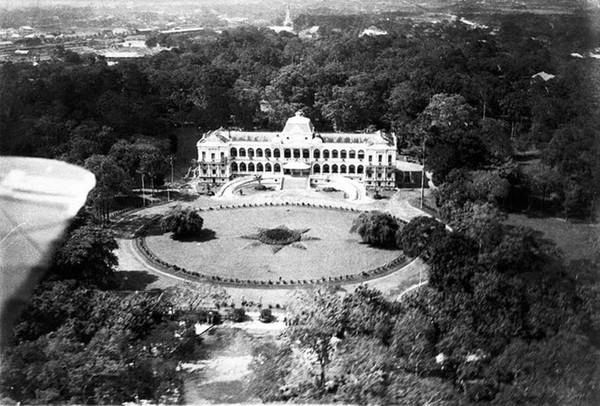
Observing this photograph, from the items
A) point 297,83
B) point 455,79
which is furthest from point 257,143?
point 455,79

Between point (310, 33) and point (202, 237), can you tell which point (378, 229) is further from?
point (310, 33)

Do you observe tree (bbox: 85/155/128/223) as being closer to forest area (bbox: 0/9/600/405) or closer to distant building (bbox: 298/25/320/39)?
forest area (bbox: 0/9/600/405)

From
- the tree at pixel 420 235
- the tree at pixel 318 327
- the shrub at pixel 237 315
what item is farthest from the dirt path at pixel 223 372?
the tree at pixel 420 235

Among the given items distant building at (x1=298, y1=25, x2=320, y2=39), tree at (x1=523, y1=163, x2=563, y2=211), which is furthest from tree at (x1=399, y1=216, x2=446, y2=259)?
distant building at (x1=298, y1=25, x2=320, y2=39)

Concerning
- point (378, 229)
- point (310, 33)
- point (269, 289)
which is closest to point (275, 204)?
point (378, 229)

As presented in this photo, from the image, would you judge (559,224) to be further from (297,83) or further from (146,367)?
(297,83)

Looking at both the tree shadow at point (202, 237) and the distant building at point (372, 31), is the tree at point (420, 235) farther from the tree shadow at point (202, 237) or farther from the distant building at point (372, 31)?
the distant building at point (372, 31)
